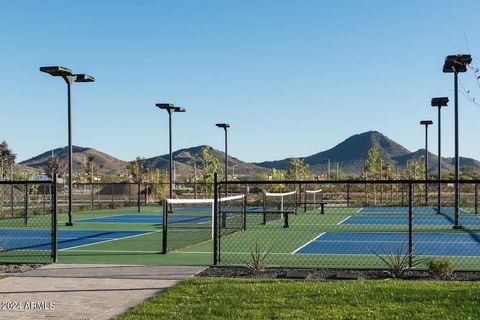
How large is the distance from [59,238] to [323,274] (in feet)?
35.1

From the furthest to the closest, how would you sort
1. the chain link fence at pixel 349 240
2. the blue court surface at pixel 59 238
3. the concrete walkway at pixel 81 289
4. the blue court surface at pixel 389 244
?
1. the blue court surface at pixel 59 238
2. the blue court surface at pixel 389 244
3. the chain link fence at pixel 349 240
4. the concrete walkway at pixel 81 289

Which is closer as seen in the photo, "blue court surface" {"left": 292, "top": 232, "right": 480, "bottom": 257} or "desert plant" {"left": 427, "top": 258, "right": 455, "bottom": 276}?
"desert plant" {"left": 427, "top": 258, "right": 455, "bottom": 276}

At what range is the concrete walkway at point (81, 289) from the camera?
8.52 meters

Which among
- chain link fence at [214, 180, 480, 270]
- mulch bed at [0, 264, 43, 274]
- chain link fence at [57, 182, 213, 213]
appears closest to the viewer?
mulch bed at [0, 264, 43, 274]

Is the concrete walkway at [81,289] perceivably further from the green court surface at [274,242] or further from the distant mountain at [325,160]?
the distant mountain at [325,160]

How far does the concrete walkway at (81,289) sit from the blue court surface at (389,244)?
16.8 ft

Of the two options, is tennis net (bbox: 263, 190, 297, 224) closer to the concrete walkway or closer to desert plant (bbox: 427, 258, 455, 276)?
the concrete walkway

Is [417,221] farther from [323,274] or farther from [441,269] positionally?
Answer: [323,274]

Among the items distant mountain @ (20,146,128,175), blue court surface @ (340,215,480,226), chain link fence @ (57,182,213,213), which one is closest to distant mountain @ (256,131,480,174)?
distant mountain @ (20,146,128,175)

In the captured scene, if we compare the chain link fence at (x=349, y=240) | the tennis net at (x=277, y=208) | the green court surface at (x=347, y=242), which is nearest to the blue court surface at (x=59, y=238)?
the chain link fence at (x=349, y=240)

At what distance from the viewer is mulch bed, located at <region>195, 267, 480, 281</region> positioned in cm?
1082

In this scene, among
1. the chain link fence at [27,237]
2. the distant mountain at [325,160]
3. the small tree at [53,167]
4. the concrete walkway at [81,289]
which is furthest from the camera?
the distant mountain at [325,160]

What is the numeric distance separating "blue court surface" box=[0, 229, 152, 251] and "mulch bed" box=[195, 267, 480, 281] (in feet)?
21.5

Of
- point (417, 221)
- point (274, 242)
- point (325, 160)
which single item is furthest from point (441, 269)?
point (325, 160)
